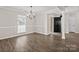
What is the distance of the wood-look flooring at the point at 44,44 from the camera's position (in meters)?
2.28

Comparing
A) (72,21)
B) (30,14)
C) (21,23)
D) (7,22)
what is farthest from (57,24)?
(7,22)

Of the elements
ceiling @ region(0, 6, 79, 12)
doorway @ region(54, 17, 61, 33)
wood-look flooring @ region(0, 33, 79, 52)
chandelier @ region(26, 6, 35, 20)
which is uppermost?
ceiling @ region(0, 6, 79, 12)

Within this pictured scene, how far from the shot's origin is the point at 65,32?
232 cm

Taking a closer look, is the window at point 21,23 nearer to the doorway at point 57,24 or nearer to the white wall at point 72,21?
the doorway at point 57,24

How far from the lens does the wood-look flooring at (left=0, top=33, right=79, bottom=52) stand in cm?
228

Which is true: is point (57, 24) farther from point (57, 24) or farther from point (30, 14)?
point (30, 14)

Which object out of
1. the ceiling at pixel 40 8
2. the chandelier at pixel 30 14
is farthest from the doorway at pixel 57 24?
the chandelier at pixel 30 14

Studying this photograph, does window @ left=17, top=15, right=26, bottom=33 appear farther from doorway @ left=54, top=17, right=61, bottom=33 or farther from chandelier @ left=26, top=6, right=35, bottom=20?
doorway @ left=54, top=17, right=61, bottom=33

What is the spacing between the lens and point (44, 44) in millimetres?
2312

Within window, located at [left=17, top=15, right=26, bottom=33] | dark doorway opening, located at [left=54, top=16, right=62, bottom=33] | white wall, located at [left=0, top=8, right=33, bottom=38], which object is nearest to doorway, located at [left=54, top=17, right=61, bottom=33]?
dark doorway opening, located at [left=54, top=16, right=62, bottom=33]
